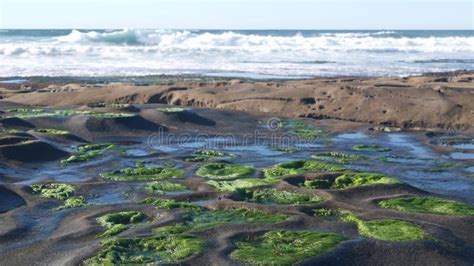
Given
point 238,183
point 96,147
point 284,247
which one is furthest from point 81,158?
point 284,247

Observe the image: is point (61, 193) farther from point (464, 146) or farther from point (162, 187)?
point (464, 146)

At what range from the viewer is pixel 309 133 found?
1644 cm

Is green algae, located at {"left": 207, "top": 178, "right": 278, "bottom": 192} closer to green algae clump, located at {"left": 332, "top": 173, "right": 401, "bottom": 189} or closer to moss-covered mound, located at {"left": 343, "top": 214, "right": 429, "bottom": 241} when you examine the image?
green algae clump, located at {"left": 332, "top": 173, "right": 401, "bottom": 189}

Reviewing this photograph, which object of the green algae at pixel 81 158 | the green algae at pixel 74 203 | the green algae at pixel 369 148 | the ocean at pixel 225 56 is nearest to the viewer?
the green algae at pixel 74 203

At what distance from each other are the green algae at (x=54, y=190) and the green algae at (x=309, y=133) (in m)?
7.13

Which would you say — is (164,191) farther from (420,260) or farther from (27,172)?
(420,260)

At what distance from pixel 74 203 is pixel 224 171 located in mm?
3144

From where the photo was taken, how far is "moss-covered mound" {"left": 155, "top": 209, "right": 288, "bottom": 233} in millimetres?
8156

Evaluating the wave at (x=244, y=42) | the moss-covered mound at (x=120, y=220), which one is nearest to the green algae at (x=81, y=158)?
the moss-covered mound at (x=120, y=220)

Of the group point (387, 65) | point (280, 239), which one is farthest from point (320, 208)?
point (387, 65)

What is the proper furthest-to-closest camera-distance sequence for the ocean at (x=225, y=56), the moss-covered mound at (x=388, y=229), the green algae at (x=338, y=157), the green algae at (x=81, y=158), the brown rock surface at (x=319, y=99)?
the ocean at (x=225, y=56) < the brown rock surface at (x=319, y=99) < the green algae at (x=338, y=157) < the green algae at (x=81, y=158) < the moss-covered mound at (x=388, y=229)

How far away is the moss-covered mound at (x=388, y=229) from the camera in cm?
779

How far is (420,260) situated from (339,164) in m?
5.55

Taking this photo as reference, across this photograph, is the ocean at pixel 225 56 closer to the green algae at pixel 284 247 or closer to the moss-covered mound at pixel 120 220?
the moss-covered mound at pixel 120 220
